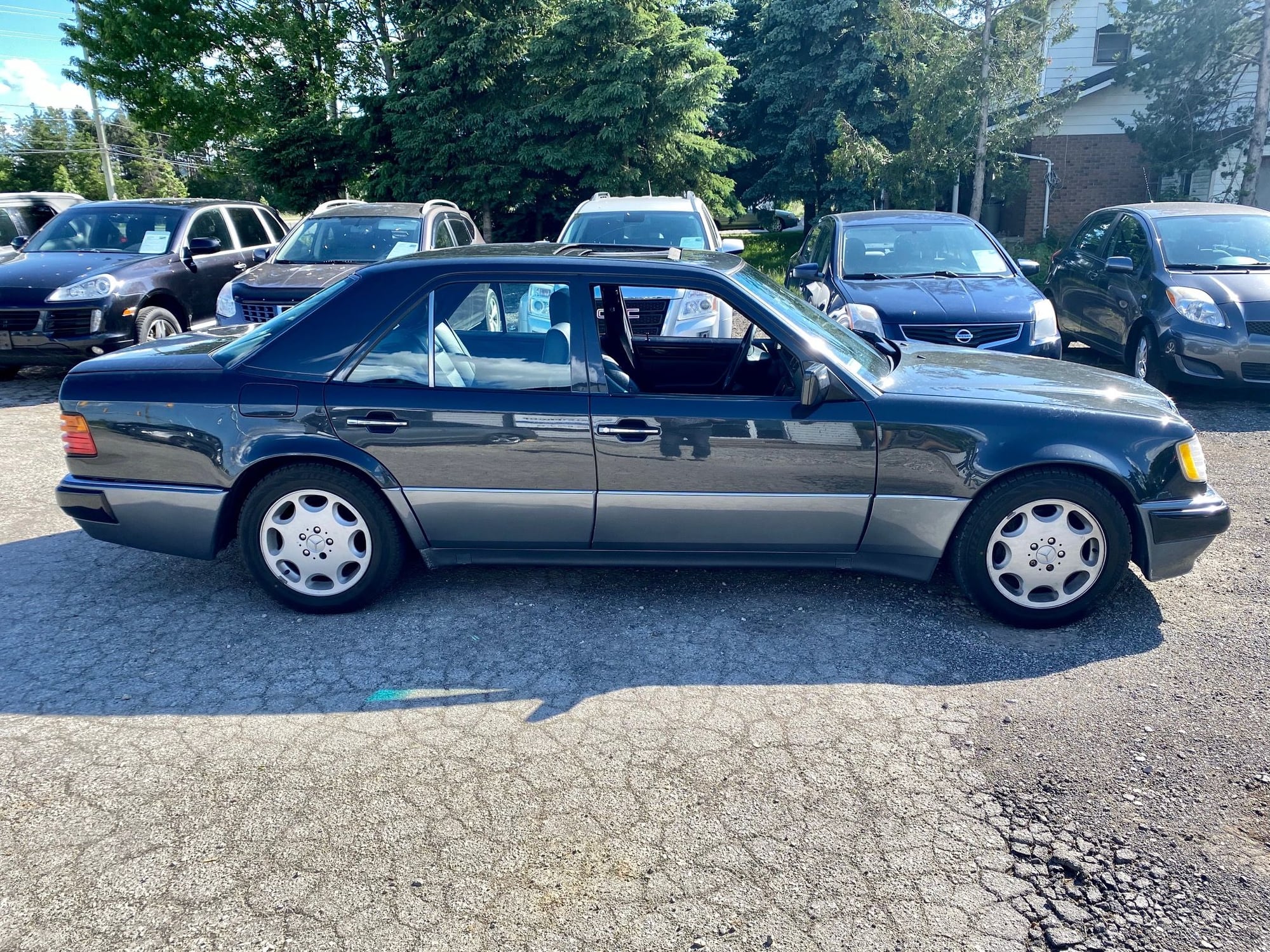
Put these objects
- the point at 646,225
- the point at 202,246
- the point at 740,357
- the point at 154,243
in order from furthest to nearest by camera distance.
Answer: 1. the point at 154,243
2. the point at 202,246
3. the point at 646,225
4. the point at 740,357

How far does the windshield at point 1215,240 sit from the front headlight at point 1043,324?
6.14 ft

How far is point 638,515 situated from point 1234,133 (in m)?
20.4

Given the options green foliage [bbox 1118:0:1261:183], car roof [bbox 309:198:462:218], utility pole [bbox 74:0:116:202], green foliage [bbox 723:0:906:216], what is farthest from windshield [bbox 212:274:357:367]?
utility pole [bbox 74:0:116:202]

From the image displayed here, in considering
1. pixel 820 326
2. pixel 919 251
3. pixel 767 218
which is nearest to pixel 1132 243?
pixel 919 251

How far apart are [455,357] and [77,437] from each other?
181 cm

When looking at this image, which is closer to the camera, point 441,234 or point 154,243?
point 441,234

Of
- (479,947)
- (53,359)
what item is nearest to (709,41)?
(53,359)

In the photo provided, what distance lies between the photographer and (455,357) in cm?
A: 442

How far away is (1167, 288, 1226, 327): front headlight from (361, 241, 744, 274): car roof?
5.53 metres

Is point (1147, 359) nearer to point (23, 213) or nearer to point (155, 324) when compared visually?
point (155, 324)

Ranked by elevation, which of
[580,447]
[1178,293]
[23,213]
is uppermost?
[23,213]

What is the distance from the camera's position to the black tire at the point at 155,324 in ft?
32.0

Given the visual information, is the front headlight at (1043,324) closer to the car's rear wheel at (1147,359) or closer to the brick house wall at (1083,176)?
the car's rear wheel at (1147,359)

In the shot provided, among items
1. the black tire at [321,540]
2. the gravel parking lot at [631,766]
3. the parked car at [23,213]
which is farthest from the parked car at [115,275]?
the black tire at [321,540]
